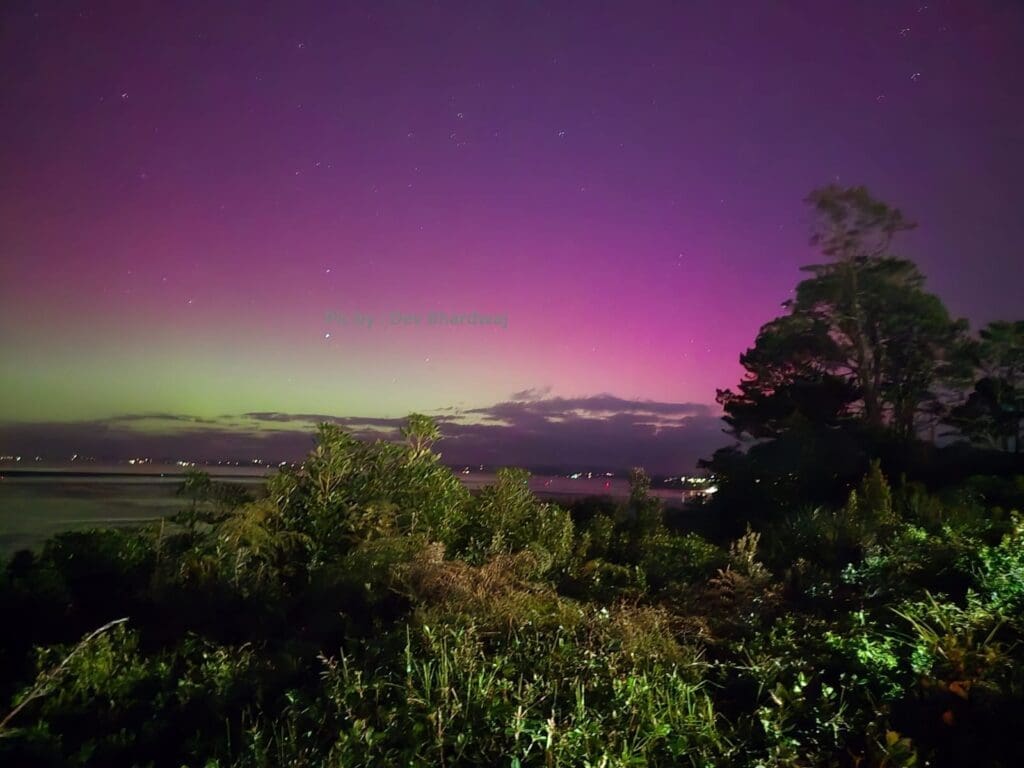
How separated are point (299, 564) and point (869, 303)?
78.9 ft

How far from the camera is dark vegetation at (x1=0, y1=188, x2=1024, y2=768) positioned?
3982mm

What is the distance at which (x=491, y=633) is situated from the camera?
5340mm

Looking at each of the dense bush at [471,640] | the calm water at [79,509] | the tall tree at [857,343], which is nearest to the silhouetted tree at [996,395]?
the tall tree at [857,343]

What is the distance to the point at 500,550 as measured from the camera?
8539 mm

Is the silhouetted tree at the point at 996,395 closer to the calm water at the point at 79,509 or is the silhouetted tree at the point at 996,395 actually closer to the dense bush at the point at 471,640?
the calm water at the point at 79,509

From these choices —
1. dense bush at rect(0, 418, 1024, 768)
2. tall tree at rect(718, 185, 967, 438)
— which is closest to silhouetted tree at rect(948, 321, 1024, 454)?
tall tree at rect(718, 185, 967, 438)

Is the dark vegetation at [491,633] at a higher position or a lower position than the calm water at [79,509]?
higher

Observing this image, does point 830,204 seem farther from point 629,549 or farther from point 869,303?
point 629,549

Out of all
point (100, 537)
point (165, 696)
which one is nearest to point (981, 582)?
point (165, 696)

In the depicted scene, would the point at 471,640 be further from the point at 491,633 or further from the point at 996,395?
the point at 996,395

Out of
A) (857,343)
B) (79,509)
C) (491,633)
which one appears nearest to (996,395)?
(857,343)

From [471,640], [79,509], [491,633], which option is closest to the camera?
[471,640]

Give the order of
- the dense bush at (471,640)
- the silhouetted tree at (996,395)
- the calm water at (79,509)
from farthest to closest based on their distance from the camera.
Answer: the silhouetted tree at (996,395)
the calm water at (79,509)
the dense bush at (471,640)

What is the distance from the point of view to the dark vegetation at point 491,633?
3.98 meters
